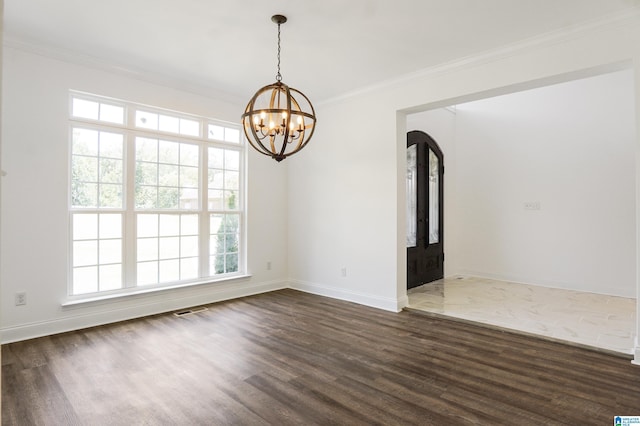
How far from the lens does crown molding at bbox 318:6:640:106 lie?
124 inches

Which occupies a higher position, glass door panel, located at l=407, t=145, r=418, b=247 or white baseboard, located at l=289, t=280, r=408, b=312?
glass door panel, located at l=407, t=145, r=418, b=247

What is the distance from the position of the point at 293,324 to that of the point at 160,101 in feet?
10.4

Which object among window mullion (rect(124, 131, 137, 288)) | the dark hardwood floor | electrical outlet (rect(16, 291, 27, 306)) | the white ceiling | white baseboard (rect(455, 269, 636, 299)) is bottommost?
the dark hardwood floor

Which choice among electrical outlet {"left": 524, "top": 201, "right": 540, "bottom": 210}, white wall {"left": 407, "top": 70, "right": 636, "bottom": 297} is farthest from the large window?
electrical outlet {"left": 524, "top": 201, "right": 540, "bottom": 210}

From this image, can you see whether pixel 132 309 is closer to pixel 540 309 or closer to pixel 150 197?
pixel 150 197

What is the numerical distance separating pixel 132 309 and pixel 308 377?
257 centimetres

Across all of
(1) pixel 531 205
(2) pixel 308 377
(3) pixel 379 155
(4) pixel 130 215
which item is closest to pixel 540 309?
(1) pixel 531 205

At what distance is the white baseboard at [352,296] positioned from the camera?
4.64 m

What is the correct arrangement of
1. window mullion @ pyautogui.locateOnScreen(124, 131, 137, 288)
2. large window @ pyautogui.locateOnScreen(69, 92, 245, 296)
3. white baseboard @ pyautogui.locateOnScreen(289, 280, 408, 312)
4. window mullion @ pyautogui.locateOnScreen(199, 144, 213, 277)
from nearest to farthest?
large window @ pyautogui.locateOnScreen(69, 92, 245, 296) < window mullion @ pyautogui.locateOnScreen(124, 131, 137, 288) < white baseboard @ pyautogui.locateOnScreen(289, 280, 408, 312) < window mullion @ pyautogui.locateOnScreen(199, 144, 213, 277)

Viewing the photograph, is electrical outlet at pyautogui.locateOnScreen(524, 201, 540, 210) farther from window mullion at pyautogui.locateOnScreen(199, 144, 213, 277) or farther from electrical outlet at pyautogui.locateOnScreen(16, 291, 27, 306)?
electrical outlet at pyautogui.locateOnScreen(16, 291, 27, 306)

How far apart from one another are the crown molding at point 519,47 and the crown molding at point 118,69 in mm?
2097

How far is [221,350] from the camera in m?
3.38

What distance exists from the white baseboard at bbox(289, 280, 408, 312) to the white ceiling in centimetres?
284

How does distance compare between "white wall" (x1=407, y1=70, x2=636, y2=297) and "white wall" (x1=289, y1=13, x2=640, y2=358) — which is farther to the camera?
"white wall" (x1=407, y1=70, x2=636, y2=297)
